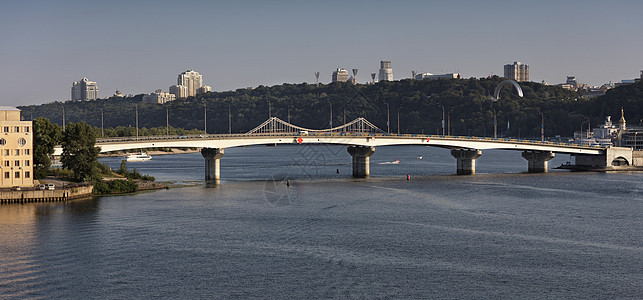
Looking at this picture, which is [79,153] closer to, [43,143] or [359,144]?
[43,143]

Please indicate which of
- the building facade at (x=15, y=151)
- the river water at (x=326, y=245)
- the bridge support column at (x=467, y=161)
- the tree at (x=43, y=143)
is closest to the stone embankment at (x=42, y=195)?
the river water at (x=326, y=245)

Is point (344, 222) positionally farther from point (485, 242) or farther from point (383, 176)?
point (383, 176)

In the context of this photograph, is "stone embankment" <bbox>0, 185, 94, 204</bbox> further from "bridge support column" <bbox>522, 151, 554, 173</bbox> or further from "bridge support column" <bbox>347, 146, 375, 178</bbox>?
"bridge support column" <bbox>522, 151, 554, 173</bbox>

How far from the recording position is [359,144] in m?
121

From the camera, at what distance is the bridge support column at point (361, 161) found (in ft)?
400

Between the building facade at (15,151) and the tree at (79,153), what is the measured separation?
23.7 ft

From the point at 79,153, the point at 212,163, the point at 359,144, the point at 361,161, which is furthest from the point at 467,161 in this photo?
the point at 79,153

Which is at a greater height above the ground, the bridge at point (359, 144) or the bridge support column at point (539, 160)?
the bridge at point (359, 144)

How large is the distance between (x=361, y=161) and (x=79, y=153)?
48.6 meters

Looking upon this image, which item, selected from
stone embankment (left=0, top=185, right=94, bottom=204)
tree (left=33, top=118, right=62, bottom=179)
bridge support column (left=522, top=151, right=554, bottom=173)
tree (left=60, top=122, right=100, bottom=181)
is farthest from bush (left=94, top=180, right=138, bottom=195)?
bridge support column (left=522, top=151, right=554, bottom=173)

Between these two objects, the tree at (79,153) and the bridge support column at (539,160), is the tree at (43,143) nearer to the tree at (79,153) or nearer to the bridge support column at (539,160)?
the tree at (79,153)

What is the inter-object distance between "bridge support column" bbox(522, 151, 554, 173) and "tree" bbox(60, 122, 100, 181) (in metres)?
79.2

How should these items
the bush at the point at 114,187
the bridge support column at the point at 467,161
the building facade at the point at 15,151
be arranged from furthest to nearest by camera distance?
the bridge support column at the point at 467,161, the bush at the point at 114,187, the building facade at the point at 15,151

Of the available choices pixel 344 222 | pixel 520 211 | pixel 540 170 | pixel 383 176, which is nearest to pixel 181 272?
pixel 344 222
